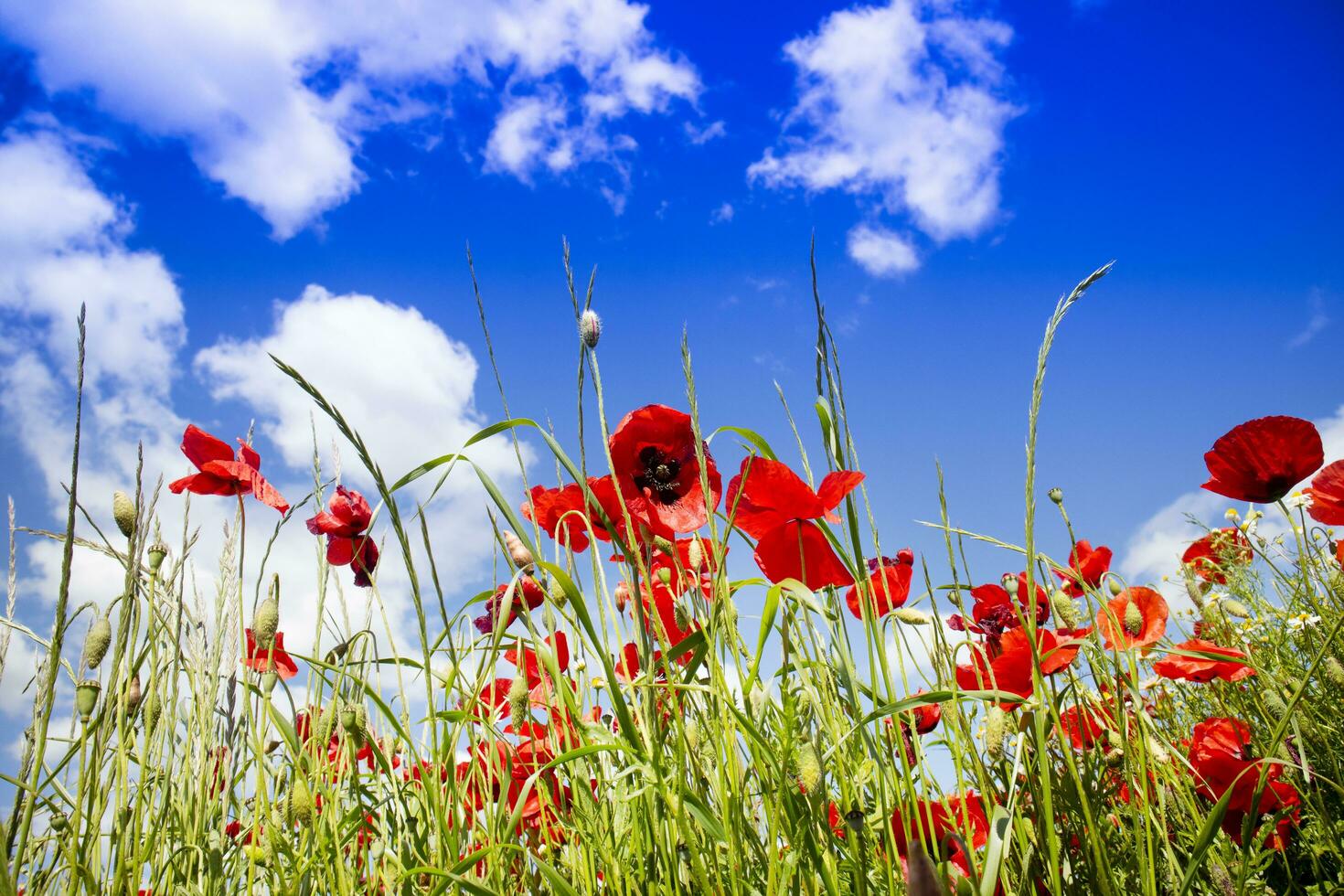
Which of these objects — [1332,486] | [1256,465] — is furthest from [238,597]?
[1332,486]

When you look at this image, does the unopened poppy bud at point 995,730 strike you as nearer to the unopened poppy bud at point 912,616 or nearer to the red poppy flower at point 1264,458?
the unopened poppy bud at point 912,616

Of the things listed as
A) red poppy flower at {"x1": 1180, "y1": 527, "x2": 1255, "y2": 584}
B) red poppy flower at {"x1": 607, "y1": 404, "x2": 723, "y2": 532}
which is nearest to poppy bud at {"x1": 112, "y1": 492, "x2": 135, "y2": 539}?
red poppy flower at {"x1": 607, "y1": 404, "x2": 723, "y2": 532}

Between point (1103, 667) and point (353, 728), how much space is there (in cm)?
112

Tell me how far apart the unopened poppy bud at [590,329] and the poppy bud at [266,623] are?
71 cm

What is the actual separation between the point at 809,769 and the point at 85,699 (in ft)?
2.93

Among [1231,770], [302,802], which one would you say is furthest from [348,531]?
[1231,770]

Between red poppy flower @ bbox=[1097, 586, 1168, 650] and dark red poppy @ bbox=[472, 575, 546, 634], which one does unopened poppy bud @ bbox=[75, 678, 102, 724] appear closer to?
dark red poppy @ bbox=[472, 575, 546, 634]

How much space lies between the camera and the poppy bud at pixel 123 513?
1.11 m

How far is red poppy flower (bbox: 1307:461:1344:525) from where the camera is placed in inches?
67.6

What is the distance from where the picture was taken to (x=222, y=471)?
1.69 metres

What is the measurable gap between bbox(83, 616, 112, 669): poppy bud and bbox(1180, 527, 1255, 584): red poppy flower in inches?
103

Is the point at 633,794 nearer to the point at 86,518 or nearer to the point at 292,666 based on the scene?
the point at 86,518

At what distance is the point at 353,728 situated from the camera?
1.26 meters

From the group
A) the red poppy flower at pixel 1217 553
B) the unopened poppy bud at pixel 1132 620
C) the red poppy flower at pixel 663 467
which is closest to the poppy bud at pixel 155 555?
the red poppy flower at pixel 663 467
